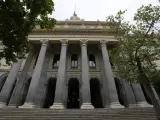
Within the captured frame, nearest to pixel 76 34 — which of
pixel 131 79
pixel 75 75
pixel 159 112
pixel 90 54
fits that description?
pixel 90 54

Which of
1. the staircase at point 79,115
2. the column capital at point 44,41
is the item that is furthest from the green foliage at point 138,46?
the column capital at point 44,41

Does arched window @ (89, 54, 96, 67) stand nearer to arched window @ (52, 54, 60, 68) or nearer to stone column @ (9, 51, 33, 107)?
arched window @ (52, 54, 60, 68)

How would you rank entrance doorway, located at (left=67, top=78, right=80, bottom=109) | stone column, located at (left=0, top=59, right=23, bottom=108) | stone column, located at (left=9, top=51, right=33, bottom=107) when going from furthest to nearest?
entrance doorway, located at (left=67, top=78, right=80, bottom=109), stone column, located at (left=9, top=51, right=33, bottom=107), stone column, located at (left=0, top=59, right=23, bottom=108)

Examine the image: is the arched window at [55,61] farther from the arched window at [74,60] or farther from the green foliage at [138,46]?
the green foliage at [138,46]

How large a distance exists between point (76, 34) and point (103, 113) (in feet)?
39.3

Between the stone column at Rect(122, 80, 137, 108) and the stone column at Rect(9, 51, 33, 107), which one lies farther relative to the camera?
the stone column at Rect(9, 51, 33, 107)

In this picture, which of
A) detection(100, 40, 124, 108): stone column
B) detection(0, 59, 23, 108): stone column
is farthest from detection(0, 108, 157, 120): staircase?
detection(0, 59, 23, 108): stone column

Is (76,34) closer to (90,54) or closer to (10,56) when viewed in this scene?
(90,54)

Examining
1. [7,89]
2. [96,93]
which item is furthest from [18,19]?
[96,93]

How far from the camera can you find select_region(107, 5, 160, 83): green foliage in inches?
388

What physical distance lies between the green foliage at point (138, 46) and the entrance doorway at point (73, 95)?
10.2 metres

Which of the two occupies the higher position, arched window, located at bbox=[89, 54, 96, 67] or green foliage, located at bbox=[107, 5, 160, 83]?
arched window, located at bbox=[89, 54, 96, 67]

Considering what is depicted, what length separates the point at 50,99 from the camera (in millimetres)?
19891

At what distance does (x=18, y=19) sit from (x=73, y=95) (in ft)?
51.1
